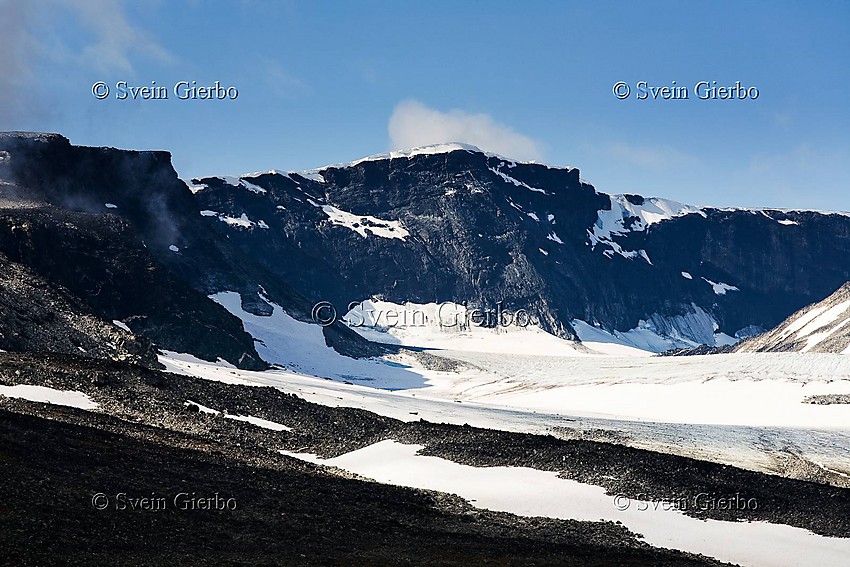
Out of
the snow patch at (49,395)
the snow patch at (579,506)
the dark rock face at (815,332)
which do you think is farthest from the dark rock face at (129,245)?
the dark rock face at (815,332)

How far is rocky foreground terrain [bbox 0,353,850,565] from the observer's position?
89.6 feet

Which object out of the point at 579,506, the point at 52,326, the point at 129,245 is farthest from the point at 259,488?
the point at 129,245

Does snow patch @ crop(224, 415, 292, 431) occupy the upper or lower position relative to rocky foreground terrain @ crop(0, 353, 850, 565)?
upper

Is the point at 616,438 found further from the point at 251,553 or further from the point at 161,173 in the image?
the point at 161,173

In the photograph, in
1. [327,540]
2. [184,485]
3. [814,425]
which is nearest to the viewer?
[327,540]

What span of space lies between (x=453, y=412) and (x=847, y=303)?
397ft

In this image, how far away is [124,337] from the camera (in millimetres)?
75062

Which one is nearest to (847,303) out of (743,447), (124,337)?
(743,447)

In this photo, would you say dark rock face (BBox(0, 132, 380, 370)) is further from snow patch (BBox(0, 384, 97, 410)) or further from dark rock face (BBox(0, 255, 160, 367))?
snow patch (BBox(0, 384, 97, 410))

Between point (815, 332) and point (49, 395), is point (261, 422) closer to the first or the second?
point (49, 395)

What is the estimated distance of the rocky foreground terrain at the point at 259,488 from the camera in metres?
Answer: 27.3

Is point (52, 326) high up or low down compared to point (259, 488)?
up

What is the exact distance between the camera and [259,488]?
37125mm

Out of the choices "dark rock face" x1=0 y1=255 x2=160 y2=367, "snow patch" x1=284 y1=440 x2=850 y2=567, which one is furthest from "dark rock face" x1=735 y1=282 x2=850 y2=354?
"snow patch" x1=284 y1=440 x2=850 y2=567
